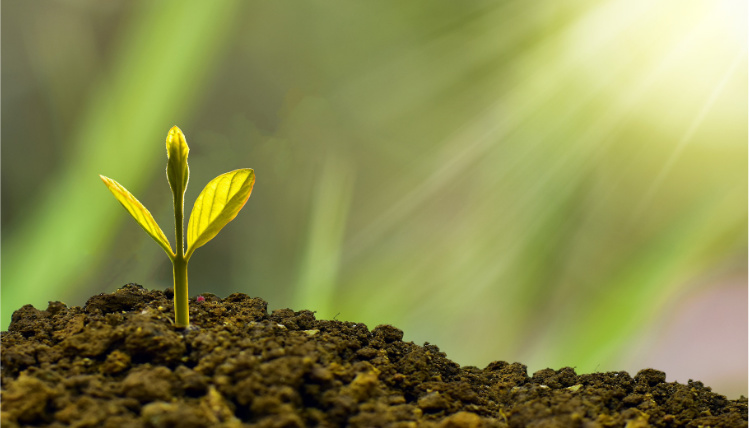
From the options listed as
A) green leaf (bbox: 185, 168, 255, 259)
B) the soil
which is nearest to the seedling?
green leaf (bbox: 185, 168, 255, 259)

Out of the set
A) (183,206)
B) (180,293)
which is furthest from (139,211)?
(180,293)

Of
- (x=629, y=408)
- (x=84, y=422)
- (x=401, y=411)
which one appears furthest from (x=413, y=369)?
(x=84, y=422)

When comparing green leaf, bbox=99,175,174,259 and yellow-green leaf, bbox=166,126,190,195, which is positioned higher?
yellow-green leaf, bbox=166,126,190,195

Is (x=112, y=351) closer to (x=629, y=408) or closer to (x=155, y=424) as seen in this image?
(x=155, y=424)

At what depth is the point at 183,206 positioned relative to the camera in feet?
4.45

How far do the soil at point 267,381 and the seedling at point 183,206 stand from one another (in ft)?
0.37

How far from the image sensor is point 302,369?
1126 millimetres

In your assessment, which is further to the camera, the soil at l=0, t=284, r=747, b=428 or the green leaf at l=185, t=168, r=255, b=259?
the green leaf at l=185, t=168, r=255, b=259

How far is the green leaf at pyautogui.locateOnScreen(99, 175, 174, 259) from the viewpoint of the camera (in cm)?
132

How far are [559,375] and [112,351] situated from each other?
114cm

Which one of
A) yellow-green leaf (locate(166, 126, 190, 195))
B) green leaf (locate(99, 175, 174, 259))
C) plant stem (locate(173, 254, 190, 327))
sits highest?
yellow-green leaf (locate(166, 126, 190, 195))

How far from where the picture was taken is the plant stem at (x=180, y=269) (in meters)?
1.33

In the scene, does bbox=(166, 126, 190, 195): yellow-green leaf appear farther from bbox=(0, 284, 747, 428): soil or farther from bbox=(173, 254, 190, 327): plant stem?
bbox=(0, 284, 747, 428): soil

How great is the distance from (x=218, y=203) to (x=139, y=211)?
6.9 inches
